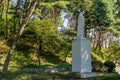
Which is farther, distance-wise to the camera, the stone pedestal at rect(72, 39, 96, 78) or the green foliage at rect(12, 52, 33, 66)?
the green foliage at rect(12, 52, 33, 66)

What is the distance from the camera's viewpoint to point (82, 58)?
12758 millimetres

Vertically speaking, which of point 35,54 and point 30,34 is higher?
point 30,34

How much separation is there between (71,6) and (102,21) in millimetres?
4122

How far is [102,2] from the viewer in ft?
95.0

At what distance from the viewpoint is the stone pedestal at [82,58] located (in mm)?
12742

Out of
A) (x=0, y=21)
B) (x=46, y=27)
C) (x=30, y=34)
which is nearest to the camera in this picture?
(x=46, y=27)

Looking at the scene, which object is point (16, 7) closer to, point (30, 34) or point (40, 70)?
point (30, 34)

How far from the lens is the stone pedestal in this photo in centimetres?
1274

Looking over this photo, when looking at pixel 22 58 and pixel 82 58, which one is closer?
pixel 82 58

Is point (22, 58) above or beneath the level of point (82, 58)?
beneath

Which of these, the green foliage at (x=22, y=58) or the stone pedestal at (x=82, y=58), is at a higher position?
the stone pedestal at (x=82, y=58)

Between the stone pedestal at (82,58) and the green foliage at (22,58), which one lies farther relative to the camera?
the green foliage at (22,58)

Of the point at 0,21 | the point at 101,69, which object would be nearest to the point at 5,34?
the point at 0,21

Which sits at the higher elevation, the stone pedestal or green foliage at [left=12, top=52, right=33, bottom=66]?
the stone pedestal
